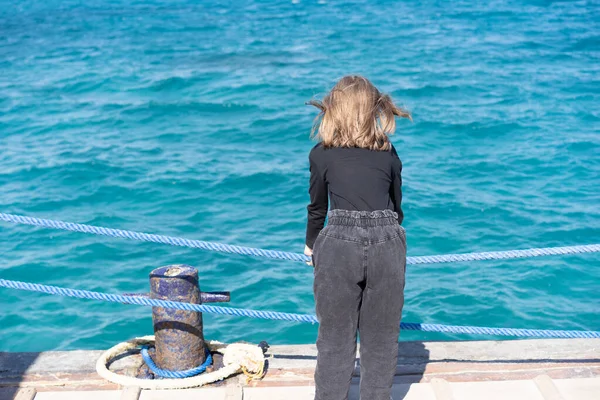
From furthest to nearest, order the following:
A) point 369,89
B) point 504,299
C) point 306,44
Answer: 1. point 306,44
2. point 504,299
3. point 369,89

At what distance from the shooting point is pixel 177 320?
422 cm

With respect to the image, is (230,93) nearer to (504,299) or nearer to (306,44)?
(306,44)

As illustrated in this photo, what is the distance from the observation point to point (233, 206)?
10094 mm

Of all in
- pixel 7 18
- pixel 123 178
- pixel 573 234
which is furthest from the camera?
pixel 7 18

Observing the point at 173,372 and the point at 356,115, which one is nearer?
the point at 356,115

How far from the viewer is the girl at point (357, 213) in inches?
121

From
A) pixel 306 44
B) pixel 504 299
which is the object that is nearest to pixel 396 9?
pixel 306 44

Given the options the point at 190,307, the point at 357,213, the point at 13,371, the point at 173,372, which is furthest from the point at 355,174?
the point at 13,371

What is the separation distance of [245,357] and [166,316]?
20.6 inches

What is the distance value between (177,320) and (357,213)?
1.61 meters

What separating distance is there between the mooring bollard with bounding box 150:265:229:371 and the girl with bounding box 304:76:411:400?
3.92 ft

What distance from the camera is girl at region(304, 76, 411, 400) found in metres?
3.07

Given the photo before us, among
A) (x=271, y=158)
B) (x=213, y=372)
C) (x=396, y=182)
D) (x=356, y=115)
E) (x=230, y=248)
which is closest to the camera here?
(x=356, y=115)

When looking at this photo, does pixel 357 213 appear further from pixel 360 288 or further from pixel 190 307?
pixel 190 307
